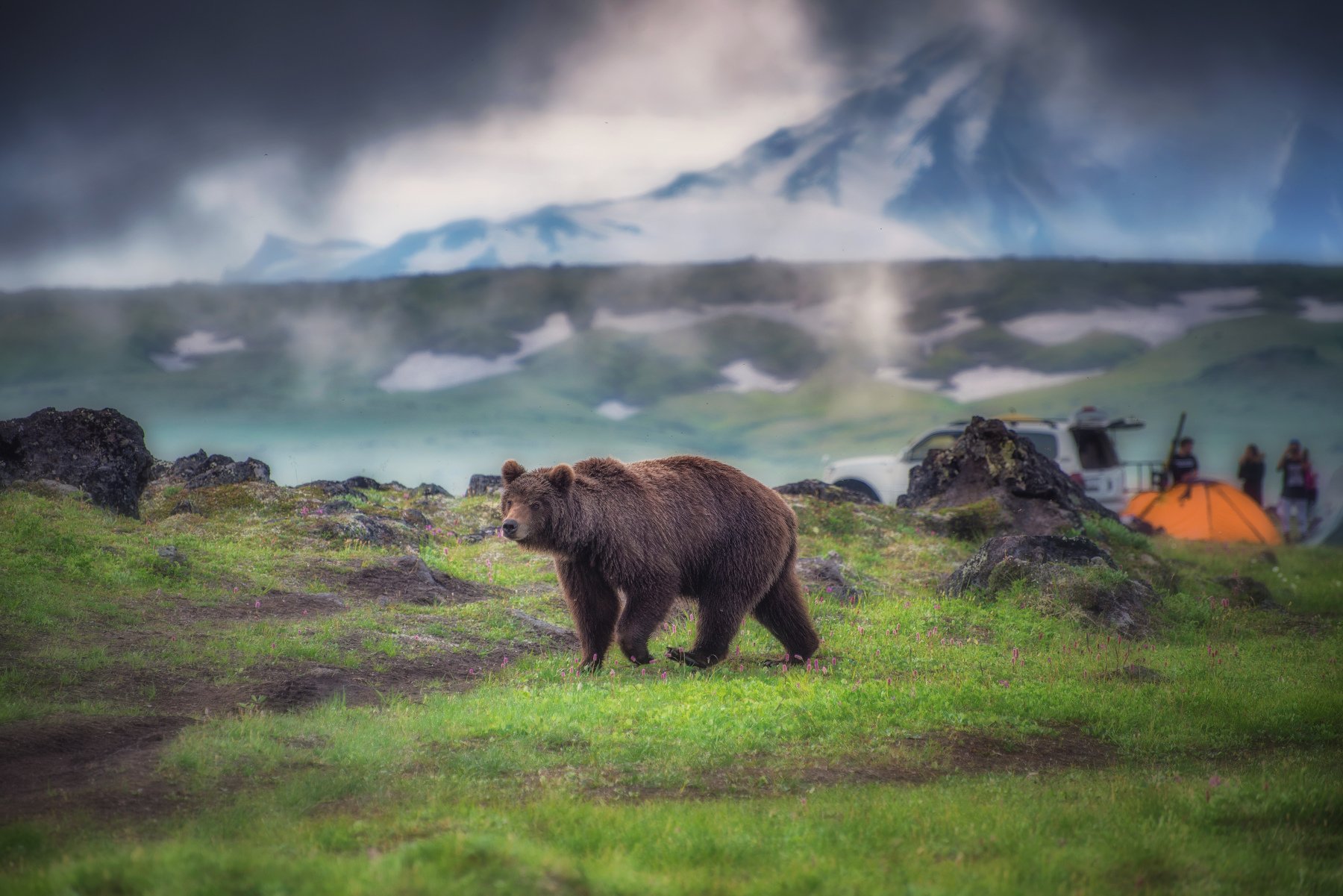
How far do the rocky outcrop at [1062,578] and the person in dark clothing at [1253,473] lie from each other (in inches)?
650

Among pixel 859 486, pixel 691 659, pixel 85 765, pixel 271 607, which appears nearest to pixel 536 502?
pixel 691 659

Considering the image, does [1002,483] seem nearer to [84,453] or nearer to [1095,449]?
[1095,449]

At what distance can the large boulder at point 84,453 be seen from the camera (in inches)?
764

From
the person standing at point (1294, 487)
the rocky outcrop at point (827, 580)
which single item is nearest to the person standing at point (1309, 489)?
the person standing at point (1294, 487)

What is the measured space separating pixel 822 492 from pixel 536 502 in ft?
45.8

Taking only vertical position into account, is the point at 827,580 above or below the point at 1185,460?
below

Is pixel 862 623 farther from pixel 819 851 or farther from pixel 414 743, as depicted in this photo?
pixel 819 851

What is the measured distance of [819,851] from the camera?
21.0 feet

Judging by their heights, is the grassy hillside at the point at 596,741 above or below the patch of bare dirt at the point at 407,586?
below

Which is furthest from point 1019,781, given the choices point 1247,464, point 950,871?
point 1247,464

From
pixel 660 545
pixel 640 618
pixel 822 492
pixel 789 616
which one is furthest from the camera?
pixel 822 492

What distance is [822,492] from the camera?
2458cm

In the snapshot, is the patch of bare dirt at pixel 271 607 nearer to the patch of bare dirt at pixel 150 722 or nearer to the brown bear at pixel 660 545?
the patch of bare dirt at pixel 150 722

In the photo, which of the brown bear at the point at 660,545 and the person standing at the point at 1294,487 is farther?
the person standing at the point at 1294,487
